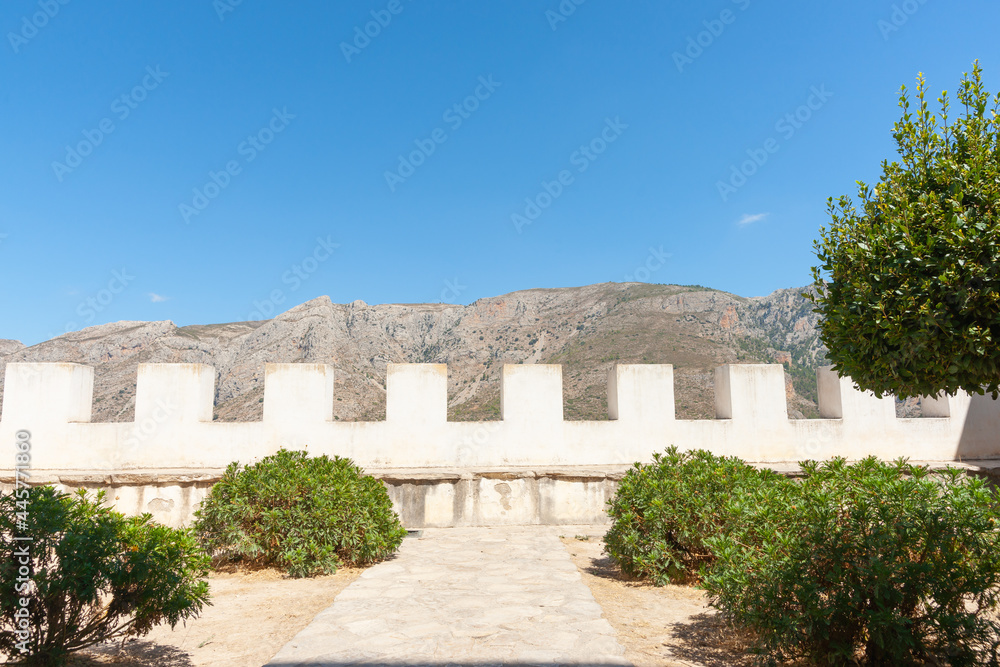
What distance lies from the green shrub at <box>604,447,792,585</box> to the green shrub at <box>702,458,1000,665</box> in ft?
6.26

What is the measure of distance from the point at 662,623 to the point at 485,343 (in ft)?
171

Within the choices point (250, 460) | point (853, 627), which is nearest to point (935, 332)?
point (853, 627)

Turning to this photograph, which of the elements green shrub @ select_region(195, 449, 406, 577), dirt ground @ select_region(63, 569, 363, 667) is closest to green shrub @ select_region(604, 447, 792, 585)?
green shrub @ select_region(195, 449, 406, 577)

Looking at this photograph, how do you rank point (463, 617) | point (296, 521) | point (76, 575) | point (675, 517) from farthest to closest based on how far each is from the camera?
point (296, 521), point (675, 517), point (463, 617), point (76, 575)

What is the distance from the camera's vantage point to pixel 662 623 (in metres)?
4.86

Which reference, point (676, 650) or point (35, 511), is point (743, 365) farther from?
point (35, 511)

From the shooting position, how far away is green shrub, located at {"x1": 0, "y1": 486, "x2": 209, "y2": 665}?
10.5 ft

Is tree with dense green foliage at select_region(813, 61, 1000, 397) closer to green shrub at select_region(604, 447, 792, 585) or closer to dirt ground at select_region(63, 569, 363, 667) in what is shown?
green shrub at select_region(604, 447, 792, 585)

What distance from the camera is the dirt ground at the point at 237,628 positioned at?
416 cm

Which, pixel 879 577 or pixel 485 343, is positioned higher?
pixel 485 343

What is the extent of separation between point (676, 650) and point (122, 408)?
4512 cm

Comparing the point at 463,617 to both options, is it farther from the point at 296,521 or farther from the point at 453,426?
the point at 453,426

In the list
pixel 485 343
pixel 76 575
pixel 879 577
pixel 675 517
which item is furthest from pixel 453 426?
pixel 485 343

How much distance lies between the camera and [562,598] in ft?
17.6
